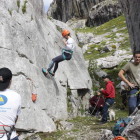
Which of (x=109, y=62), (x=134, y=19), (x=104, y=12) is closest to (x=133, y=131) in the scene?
(x=134, y=19)

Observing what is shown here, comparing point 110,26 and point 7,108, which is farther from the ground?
point 110,26

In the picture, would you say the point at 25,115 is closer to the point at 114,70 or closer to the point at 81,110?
the point at 81,110

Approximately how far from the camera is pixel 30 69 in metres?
9.91

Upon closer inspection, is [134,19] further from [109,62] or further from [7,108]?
[7,108]

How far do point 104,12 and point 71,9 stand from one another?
93.3ft

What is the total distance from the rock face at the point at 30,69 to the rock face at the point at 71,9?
309 ft

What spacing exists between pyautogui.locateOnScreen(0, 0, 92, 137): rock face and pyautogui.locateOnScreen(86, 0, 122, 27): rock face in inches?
2989

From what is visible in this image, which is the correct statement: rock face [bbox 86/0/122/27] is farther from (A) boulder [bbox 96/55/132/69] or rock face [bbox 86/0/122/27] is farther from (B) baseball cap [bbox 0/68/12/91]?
(B) baseball cap [bbox 0/68/12/91]

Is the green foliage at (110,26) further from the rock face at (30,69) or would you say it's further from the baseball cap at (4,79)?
the baseball cap at (4,79)

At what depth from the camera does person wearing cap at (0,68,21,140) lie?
3.88 m

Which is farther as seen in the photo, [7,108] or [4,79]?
[4,79]

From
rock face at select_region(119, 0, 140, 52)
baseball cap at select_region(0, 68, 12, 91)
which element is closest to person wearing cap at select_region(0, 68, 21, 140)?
baseball cap at select_region(0, 68, 12, 91)

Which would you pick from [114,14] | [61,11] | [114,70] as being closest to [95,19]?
[114,14]

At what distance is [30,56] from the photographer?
1052 cm
